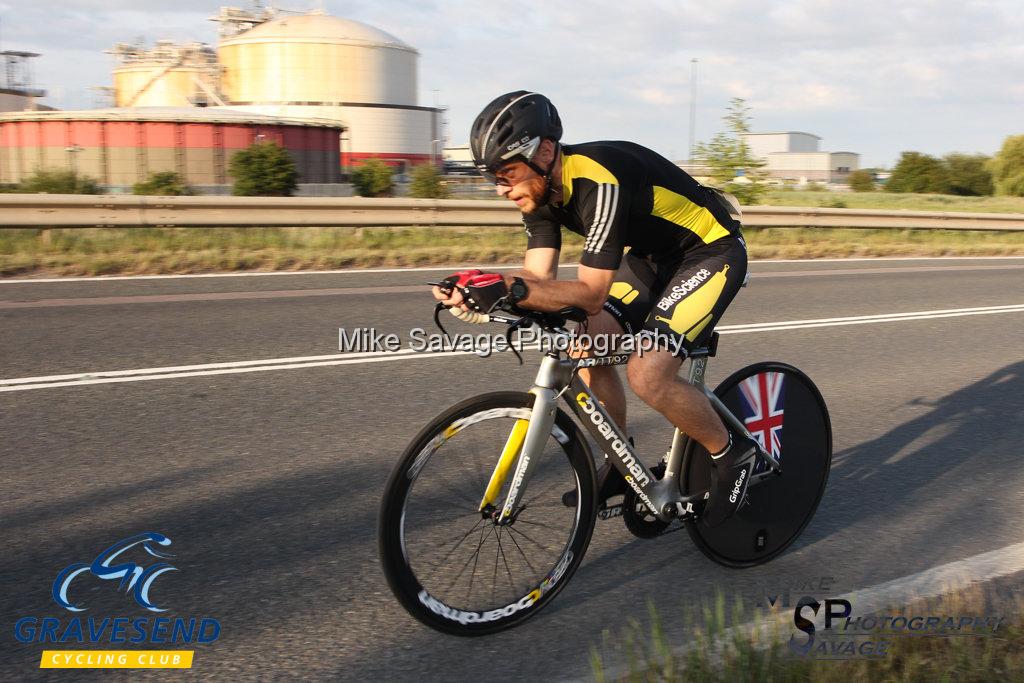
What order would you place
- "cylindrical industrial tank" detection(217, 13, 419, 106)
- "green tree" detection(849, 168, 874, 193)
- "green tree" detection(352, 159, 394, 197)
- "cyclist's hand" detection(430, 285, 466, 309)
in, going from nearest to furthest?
"cyclist's hand" detection(430, 285, 466, 309) < "green tree" detection(352, 159, 394, 197) < "green tree" detection(849, 168, 874, 193) < "cylindrical industrial tank" detection(217, 13, 419, 106)

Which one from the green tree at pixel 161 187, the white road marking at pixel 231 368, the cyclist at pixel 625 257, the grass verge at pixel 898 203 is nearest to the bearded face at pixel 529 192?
the cyclist at pixel 625 257

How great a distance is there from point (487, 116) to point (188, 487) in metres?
2.42

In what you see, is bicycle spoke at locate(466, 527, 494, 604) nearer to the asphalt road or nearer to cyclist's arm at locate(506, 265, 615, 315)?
the asphalt road

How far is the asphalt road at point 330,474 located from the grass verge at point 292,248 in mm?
2170

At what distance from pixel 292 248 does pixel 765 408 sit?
10408 mm

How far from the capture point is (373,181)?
1626 inches

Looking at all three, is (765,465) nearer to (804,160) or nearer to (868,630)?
(868,630)

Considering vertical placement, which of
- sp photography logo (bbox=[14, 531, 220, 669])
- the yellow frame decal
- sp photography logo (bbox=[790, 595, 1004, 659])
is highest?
the yellow frame decal

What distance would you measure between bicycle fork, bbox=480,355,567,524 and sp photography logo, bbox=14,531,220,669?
106 cm

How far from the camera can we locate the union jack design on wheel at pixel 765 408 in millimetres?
3980

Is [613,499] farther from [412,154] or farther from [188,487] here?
[412,154]

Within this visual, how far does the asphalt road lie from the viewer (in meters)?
3.24

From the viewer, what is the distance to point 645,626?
132 inches

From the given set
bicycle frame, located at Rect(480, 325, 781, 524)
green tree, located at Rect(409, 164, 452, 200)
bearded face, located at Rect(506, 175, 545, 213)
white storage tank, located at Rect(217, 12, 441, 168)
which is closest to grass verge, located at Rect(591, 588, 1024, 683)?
bicycle frame, located at Rect(480, 325, 781, 524)
